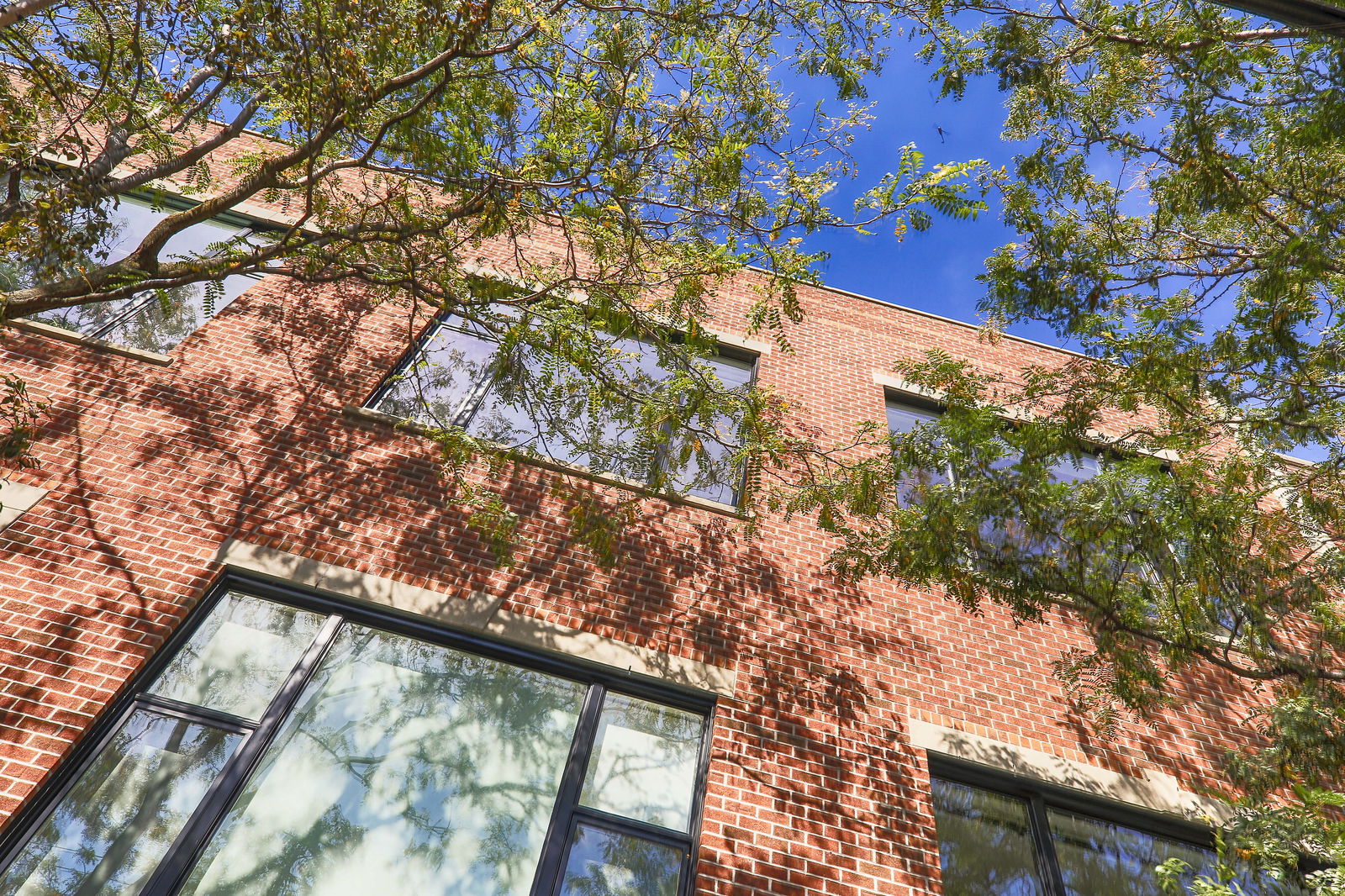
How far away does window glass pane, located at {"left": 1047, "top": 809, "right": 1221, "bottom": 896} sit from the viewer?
5668mm

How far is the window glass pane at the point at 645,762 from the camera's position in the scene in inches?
214

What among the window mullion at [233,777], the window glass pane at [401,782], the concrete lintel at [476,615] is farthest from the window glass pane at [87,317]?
the window glass pane at [401,782]

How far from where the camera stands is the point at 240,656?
5.62m

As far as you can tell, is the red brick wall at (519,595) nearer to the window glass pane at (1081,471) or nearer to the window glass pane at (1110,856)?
the window glass pane at (1110,856)

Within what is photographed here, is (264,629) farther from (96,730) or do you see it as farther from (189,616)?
(96,730)

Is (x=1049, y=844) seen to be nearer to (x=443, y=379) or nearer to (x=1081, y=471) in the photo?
(x=1081, y=471)

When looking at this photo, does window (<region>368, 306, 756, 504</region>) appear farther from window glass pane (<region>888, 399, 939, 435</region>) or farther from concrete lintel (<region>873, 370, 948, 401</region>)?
window glass pane (<region>888, 399, 939, 435</region>)

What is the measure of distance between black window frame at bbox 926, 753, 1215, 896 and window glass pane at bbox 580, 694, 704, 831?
2229 mm

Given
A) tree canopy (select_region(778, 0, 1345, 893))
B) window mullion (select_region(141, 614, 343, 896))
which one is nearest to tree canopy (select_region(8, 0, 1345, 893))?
tree canopy (select_region(778, 0, 1345, 893))

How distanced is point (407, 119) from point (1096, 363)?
6.32 metres

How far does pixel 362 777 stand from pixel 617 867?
2.06 m

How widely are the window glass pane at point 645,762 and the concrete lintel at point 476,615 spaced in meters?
0.33

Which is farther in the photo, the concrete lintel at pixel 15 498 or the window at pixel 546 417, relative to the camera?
the window at pixel 546 417

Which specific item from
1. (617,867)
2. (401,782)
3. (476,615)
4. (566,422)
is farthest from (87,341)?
(617,867)
